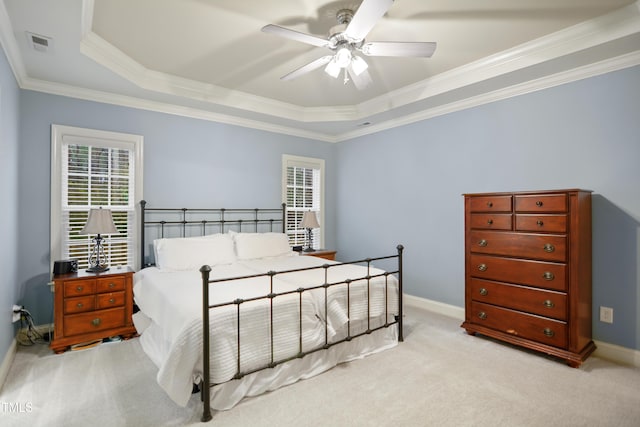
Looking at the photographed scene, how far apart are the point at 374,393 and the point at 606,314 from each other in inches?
89.6

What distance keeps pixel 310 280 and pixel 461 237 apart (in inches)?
83.3

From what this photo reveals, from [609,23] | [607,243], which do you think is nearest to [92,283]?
[607,243]

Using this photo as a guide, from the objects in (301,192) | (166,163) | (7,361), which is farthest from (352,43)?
(7,361)

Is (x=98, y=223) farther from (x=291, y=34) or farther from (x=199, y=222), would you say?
(x=291, y=34)

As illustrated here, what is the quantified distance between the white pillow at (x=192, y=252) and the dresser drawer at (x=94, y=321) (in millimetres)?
596

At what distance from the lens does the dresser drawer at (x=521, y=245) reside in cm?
274

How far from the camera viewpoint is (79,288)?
2.98m

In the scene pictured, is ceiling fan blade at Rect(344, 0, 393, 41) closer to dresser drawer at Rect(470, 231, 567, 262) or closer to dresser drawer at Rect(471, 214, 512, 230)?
dresser drawer at Rect(471, 214, 512, 230)

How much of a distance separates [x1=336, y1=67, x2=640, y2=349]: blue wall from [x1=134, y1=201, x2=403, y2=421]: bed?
1403 mm

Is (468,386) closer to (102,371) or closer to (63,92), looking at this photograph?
(102,371)

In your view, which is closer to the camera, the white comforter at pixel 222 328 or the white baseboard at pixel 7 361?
the white comforter at pixel 222 328

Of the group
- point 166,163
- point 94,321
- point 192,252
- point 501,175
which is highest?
point 166,163

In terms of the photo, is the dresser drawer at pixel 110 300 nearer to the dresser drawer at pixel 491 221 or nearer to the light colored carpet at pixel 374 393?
the light colored carpet at pixel 374 393

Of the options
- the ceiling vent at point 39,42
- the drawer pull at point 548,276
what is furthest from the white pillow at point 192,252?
the drawer pull at point 548,276
